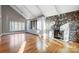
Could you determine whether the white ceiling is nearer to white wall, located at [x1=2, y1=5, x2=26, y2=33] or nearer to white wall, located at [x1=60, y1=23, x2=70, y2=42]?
white wall, located at [x1=2, y1=5, x2=26, y2=33]

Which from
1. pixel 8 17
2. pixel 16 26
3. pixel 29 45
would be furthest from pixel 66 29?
pixel 8 17

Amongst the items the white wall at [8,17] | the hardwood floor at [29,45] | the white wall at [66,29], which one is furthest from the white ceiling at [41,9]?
the hardwood floor at [29,45]

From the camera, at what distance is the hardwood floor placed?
6.73ft

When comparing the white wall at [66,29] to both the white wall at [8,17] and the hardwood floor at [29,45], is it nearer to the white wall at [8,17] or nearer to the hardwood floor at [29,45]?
the hardwood floor at [29,45]

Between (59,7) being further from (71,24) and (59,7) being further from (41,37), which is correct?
(41,37)

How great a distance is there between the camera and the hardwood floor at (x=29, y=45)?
2.05 metres

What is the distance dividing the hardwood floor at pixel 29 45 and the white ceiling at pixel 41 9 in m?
0.38

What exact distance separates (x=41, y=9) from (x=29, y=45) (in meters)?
0.65

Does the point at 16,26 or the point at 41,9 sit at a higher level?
the point at 41,9

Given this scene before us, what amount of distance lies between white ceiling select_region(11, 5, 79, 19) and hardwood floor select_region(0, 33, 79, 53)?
1.25 ft

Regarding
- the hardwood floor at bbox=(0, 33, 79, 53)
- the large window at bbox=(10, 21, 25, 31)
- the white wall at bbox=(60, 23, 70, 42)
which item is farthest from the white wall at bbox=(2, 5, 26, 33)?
the white wall at bbox=(60, 23, 70, 42)

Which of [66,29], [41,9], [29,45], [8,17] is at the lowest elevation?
[29,45]

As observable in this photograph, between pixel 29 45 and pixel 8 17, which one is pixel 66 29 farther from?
pixel 8 17

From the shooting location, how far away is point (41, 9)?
212 centimetres
